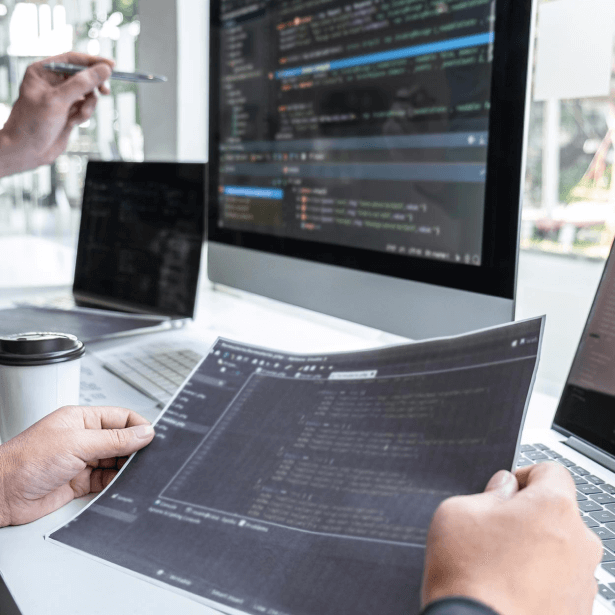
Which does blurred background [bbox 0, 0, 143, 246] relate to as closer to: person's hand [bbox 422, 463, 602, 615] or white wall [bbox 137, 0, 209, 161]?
white wall [bbox 137, 0, 209, 161]

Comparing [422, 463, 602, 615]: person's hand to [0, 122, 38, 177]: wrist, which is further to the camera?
[0, 122, 38, 177]: wrist

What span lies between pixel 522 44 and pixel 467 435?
0.37 metres

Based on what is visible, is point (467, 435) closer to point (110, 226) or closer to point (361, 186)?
point (361, 186)

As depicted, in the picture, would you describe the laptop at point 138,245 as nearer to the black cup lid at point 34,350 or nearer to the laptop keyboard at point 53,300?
the laptop keyboard at point 53,300

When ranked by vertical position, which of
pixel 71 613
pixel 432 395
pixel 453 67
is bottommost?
pixel 71 613

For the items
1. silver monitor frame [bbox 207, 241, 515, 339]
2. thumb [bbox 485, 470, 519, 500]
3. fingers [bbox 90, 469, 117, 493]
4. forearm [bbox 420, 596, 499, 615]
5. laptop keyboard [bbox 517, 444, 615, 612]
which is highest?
silver monitor frame [bbox 207, 241, 515, 339]

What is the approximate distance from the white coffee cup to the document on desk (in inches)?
4.7

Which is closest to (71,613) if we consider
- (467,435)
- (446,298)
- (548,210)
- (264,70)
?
(467,435)

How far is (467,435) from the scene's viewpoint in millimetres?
382

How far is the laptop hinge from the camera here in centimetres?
52

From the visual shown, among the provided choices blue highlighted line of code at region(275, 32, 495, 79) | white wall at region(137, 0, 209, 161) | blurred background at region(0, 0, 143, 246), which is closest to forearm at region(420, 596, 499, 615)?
blue highlighted line of code at region(275, 32, 495, 79)

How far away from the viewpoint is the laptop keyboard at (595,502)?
14.7 inches

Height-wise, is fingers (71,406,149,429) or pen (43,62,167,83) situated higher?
pen (43,62,167,83)

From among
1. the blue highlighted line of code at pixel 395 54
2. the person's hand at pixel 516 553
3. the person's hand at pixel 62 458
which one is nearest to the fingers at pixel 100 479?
the person's hand at pixel 62 458
